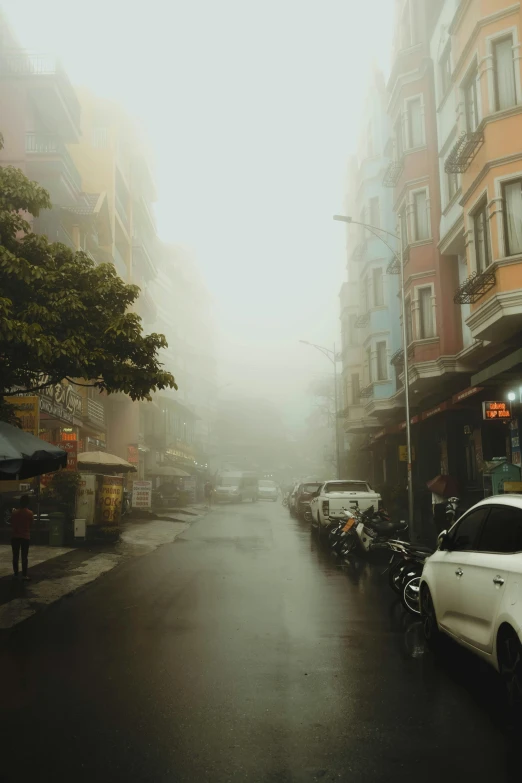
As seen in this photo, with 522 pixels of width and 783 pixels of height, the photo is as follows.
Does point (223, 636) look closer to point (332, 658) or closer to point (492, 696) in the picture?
point (332, 658)

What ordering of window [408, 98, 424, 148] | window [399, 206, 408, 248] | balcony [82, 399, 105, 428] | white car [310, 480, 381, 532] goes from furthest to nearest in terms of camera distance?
1. balcony [82, 399, 105, 428]
2. window [399, 206, 408, 248]
3. window [408, 98, 424, 148]
4. white car [310, 480, 381, 532]

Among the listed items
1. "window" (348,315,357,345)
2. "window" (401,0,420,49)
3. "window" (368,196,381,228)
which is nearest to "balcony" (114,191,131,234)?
"window" (368,196,381,228)

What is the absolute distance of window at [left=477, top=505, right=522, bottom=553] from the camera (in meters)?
6.06

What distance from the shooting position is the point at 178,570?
1577cm

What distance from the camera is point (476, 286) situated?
17594mm

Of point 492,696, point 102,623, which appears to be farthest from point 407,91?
point 492,696

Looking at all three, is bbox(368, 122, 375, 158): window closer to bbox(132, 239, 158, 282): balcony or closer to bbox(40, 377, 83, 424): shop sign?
bbox(132, 239, 158, 282): balcony

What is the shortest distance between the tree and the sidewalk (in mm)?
3300

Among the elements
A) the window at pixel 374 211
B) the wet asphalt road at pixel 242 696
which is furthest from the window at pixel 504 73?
the window at pixel 374 211

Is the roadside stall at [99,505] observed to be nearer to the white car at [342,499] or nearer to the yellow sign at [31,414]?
the yellow sign at [31,414]

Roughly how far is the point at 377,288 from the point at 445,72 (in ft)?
42.4

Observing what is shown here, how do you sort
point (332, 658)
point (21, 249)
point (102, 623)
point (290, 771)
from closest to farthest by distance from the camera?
point (290, 771)
point (332, 658)
point (102, 623)
point (21, 249)

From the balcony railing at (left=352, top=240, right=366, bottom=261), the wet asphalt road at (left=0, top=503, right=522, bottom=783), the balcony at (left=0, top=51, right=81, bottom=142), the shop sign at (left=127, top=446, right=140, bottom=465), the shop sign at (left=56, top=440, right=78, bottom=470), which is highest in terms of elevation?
the balcony at (left=0, top=51, right=81, bottom=142)

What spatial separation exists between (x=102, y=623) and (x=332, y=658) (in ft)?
11.5
